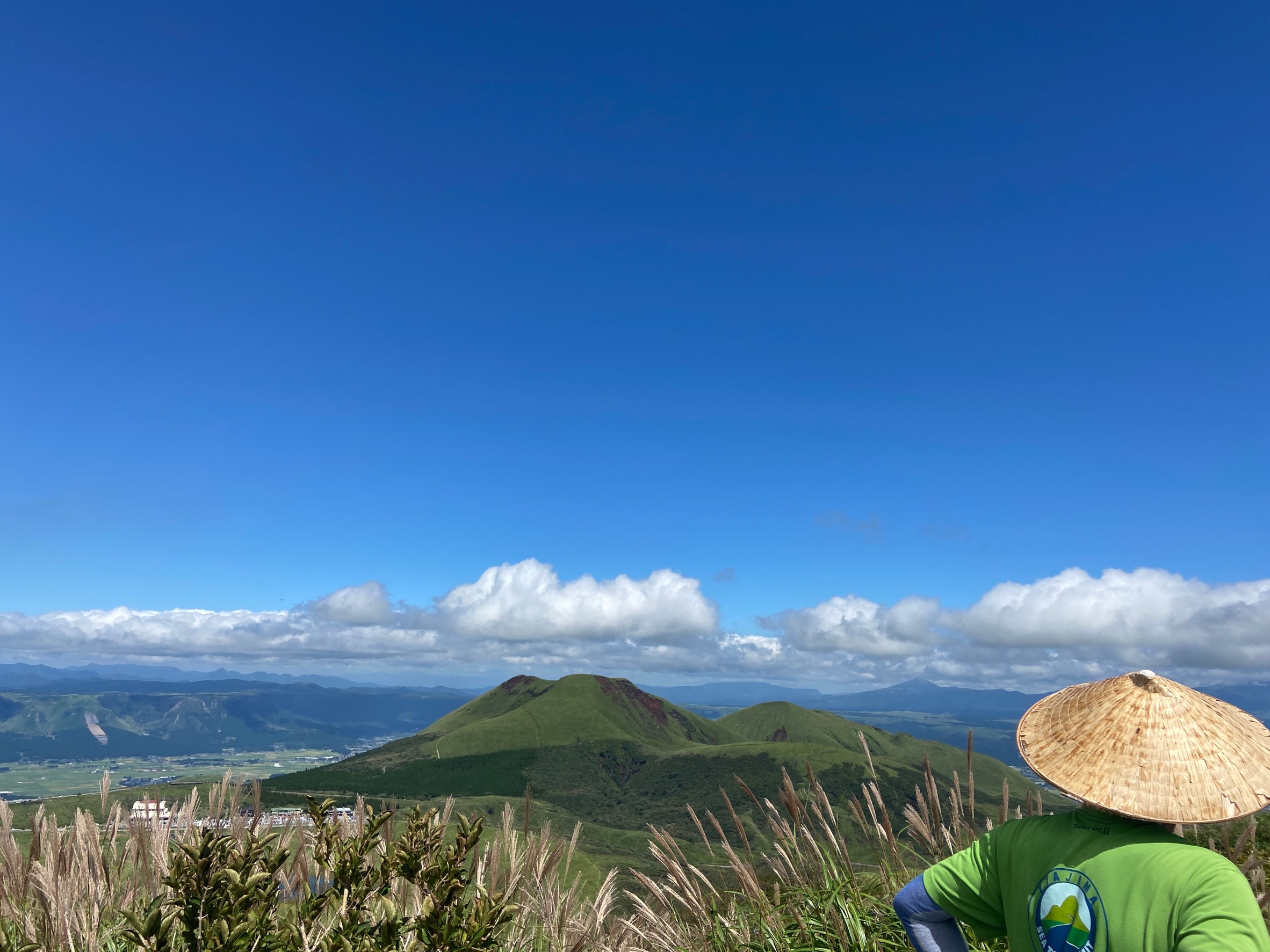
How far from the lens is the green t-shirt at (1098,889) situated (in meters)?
2.43

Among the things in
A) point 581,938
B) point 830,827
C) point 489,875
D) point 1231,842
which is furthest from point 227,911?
point 1231,842

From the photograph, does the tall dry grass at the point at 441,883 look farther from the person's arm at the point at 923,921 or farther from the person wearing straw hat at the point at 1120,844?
the person wearing straw hat at the point at 1120,844

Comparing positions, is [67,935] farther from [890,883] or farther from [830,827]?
[890,883]

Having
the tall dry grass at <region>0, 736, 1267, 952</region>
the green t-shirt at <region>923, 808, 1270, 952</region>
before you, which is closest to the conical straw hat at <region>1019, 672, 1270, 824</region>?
the green t-shirt at <region>923, 808, 1270, 952</region>

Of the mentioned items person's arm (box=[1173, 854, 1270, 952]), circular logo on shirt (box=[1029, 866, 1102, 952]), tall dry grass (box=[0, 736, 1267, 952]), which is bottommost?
tall dry grass (box=[0, 736, 1267, 952])

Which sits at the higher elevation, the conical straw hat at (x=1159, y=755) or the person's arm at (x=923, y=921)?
the conical straw hat at (x=1159, y=755)

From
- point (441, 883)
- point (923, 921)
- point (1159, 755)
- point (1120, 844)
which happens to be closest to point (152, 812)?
point (441, 883)

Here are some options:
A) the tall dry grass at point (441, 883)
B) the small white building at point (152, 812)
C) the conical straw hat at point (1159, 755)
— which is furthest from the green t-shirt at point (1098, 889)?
the small white building at point (152, 812)

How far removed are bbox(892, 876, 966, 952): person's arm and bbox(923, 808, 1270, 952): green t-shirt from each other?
0.06m

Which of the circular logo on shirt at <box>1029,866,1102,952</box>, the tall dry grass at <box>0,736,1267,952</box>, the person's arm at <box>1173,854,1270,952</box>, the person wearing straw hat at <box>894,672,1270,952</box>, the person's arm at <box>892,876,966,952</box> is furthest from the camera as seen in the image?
the person's arm at <box>892,876,966,952</box>

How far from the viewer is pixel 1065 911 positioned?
9.07 ft

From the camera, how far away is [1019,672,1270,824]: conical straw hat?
108 inches

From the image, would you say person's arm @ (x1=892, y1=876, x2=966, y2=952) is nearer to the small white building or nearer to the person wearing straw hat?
the person wearing straw hat

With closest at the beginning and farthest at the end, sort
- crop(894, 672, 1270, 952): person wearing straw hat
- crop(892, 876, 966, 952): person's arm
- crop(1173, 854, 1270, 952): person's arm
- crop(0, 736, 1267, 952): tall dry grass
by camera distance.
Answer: crop(1173, 854, 1270, 952): person's arm, crop(894, 672, 1270, 952): person wearing straw hat, crop(0, 736, 1267, 952): tall dry grass, crop(892, 876, 966, 952): person's arm
